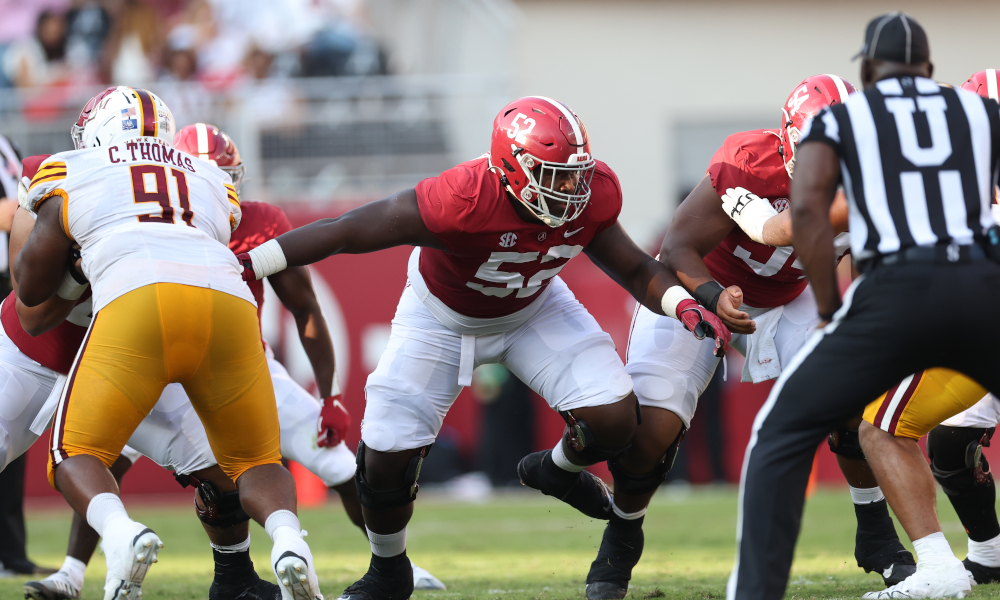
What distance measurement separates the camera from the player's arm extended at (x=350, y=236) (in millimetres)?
4098

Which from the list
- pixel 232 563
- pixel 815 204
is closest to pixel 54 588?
pixel 232 563

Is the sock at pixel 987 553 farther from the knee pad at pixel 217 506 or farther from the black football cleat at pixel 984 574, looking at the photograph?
the knee pad at pixel 217 506

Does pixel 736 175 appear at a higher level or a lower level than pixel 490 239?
higher

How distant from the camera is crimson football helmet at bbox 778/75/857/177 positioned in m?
4.41

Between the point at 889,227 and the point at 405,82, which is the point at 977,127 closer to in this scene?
the point at 889,227

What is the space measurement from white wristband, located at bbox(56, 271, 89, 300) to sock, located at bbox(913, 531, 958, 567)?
10.5 feet

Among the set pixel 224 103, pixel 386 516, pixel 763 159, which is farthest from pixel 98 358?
pixel 224 103

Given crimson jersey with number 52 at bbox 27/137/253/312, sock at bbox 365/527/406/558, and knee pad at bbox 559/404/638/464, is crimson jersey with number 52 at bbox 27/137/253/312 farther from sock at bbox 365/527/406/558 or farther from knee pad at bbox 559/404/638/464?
knee pad at bbox 559/404/638/464

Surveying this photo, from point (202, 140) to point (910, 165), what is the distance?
3.46m

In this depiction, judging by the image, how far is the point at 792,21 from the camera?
16.5 meters

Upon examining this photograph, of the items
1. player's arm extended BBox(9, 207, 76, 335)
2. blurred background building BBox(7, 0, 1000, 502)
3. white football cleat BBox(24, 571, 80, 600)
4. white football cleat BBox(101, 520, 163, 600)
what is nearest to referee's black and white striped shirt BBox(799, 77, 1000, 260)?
white football cleat BBox(101, 520, 163, 600)

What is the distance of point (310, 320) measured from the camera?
521 centimetres

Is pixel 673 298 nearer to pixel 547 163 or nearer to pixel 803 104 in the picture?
pixel 547 163

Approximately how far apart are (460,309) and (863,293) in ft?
6.26
